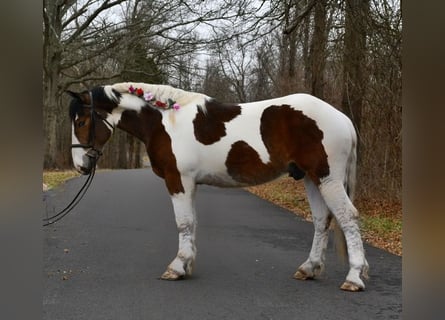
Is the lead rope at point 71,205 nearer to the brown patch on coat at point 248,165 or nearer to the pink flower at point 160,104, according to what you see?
the pink flower at point 160,104

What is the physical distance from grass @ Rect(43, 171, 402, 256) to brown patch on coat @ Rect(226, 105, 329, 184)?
3.41 feet

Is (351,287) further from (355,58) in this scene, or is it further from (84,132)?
(355,58)

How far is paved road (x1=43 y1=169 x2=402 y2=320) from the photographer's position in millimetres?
3453

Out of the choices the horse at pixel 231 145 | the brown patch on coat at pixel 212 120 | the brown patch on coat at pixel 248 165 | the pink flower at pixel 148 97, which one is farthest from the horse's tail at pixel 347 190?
the pink flower at pixel 148 97

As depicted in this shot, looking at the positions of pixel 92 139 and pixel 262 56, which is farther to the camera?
pixel 262 56

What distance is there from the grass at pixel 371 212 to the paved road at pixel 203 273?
38 centimetres

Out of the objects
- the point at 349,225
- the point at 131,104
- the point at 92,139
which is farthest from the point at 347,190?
the point at 92,139

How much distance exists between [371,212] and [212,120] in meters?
5.25

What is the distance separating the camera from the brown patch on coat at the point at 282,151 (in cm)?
391

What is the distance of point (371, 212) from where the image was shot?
8477 millimetres

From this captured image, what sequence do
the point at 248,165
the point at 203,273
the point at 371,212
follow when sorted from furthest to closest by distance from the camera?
the point at 371,212 < the point at 203,273 < the point at 248,165

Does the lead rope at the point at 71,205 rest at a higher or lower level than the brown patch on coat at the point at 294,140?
lower

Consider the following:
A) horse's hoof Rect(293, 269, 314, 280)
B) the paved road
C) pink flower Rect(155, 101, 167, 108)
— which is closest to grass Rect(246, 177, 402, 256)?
the paved road
